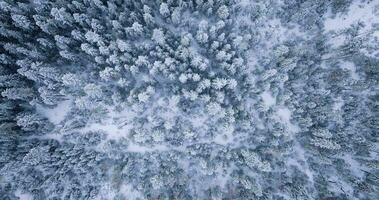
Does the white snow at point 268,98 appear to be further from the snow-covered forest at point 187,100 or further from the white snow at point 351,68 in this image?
the white snow at point 351,68

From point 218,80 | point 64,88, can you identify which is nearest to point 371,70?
point 218,80

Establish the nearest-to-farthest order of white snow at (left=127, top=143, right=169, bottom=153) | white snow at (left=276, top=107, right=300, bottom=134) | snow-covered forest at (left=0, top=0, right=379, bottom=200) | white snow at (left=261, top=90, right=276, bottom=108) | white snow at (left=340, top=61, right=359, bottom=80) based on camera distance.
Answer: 1. snow-covered forest at (left=0, top=0, right=379, bottom=200)
2. white snow at (left=127, top=143, right=169, bottom=153)
3. white snow at (left=276, top=107, right=300, bottom=134)
4. white snow at (left=340, top=61, right=359, bottom=80)
5. white snow at (left=261, top=90, right=276, bottom=108)

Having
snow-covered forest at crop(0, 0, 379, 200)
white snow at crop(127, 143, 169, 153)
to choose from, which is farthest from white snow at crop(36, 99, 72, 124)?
white snow at crop(127, 143, 169, 153)

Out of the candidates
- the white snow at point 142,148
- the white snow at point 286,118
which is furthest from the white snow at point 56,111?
the white snow at point 286,118

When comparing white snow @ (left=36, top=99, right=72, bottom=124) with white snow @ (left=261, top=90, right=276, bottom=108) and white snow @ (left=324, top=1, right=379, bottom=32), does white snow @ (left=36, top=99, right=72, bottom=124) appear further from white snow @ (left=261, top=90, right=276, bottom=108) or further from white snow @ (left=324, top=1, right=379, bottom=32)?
white snow @ (left=324, top=1, right=379, bottom=32)

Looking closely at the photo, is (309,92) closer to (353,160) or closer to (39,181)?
(353,160)

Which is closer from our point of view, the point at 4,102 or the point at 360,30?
the point at 4,102
